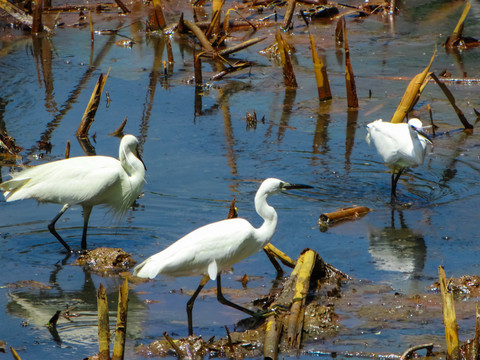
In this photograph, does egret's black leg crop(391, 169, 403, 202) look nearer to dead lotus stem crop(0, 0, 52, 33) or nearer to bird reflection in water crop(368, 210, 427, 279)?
bird reflection in water crop(368, 210, 427, 279)

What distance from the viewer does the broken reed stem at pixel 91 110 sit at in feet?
33.6

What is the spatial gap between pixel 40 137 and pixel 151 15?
25.3 ft

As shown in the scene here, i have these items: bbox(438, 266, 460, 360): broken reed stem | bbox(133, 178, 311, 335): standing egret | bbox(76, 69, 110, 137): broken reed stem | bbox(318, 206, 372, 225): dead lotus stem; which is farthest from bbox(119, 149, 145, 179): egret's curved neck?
bbox(438, 266, 460, 360): broken reed stem

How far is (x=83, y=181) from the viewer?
291 inches

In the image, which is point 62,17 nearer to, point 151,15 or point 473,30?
point 151,15

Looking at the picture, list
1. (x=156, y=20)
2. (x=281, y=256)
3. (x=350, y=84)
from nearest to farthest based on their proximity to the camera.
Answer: (x=281, y=256) → (x=350, y=84) → (x=156, y=20)

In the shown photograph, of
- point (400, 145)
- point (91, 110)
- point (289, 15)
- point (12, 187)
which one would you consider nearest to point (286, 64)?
point (91, 110)

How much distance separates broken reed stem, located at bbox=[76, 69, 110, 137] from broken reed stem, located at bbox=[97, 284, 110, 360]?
6.26 m

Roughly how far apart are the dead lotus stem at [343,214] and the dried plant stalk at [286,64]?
192 inches

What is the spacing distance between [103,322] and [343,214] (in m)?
4.09

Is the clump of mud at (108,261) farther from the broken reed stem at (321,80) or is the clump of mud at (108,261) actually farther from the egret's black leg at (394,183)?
the broken reed stem at (321,80)

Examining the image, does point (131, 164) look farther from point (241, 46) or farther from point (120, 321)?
point (241, 46)

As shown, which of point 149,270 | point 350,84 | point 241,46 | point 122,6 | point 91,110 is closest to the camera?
point 149,270

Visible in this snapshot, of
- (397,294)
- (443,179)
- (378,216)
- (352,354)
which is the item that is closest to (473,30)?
(443,179)
